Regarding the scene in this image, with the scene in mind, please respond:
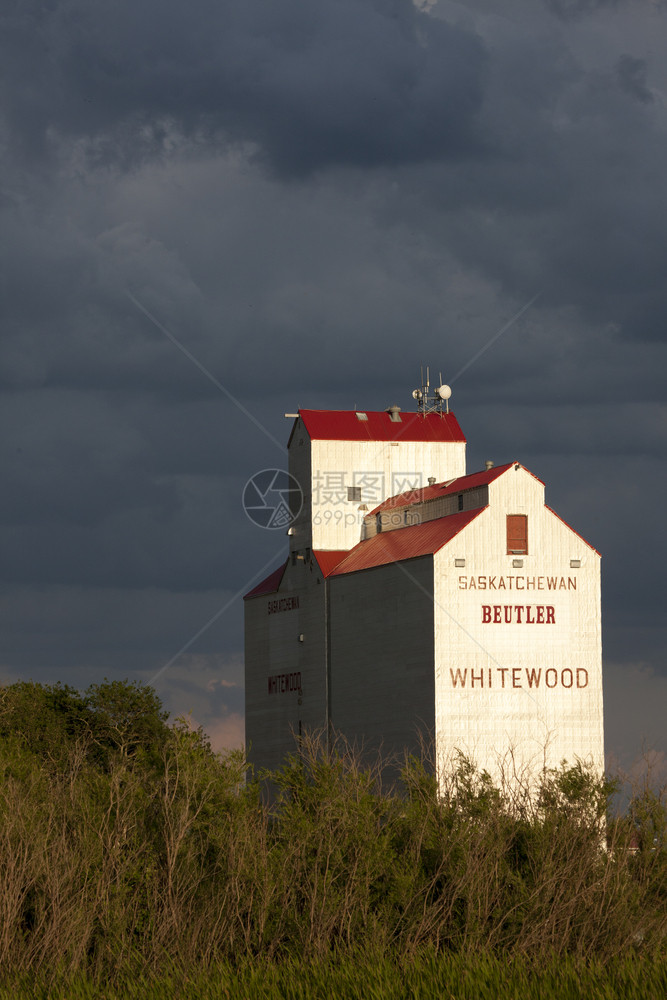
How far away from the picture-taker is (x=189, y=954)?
151 feet

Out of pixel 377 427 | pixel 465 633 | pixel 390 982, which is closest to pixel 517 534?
pixel 465 633

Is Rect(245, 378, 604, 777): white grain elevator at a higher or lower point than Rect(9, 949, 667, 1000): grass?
higher

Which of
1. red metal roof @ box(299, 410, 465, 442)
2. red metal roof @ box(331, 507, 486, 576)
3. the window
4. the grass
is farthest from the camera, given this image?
red metal roof @ box(299, 410, 465, 442)

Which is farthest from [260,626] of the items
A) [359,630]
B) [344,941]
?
[344,941]

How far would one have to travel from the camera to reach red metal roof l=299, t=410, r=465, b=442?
95438 mm

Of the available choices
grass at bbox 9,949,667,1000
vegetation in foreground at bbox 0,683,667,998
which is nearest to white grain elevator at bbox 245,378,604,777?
vegetation in foreground at bbox 0,683,667,998

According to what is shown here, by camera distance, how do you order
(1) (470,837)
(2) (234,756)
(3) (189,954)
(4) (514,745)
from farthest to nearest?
(4) (514,745) → (2) (234,756) → (1) (470,837) → (3) (189,954)

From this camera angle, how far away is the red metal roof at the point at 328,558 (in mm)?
91062

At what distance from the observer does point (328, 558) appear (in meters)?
92.3

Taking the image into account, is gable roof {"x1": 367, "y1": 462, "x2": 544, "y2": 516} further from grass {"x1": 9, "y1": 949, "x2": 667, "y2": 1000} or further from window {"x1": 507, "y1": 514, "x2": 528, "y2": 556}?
grass {"x1": 9, "y1": 949, "x2": 667, "y2": 1000}

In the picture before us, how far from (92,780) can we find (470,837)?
1817cm

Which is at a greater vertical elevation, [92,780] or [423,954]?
[92,780]

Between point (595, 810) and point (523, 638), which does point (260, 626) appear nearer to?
point (523, 638)

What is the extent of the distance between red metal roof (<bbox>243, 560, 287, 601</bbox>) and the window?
19703 mm
